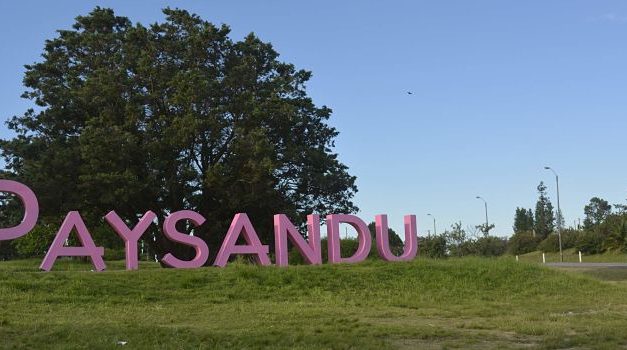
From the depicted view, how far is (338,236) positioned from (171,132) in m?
9.93

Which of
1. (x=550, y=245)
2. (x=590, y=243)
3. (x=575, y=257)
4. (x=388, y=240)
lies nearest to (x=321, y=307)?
(x=388, y=240)

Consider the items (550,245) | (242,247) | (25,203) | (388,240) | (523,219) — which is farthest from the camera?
(523,219)

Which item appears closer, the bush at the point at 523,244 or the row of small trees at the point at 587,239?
the row of small trees at the point at 587,239

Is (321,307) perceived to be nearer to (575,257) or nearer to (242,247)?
(242,247)

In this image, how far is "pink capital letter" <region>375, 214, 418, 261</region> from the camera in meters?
28.7

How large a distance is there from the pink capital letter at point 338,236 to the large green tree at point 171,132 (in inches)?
198

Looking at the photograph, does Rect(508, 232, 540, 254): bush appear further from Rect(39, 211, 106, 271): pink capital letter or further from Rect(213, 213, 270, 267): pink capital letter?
Rect(39, 211, 106, 271): pink capital letter

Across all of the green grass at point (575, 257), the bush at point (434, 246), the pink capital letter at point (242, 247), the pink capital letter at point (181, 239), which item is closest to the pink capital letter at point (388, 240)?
the pink capital letter at point (242, 247)

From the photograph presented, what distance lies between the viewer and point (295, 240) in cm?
2702

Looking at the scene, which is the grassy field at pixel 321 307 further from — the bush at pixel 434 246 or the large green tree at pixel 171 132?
the bush at pixel 434 246

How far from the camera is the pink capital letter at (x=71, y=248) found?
74.6 feet

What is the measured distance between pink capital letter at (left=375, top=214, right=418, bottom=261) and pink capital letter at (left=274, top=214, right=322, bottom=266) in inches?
112

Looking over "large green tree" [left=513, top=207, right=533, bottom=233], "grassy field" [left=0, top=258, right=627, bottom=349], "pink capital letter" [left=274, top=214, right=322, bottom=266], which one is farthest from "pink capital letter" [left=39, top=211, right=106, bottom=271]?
"large green tree" [left=513, top=207, right=533, bottom=233]

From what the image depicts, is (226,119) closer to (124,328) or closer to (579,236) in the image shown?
(124,328)
